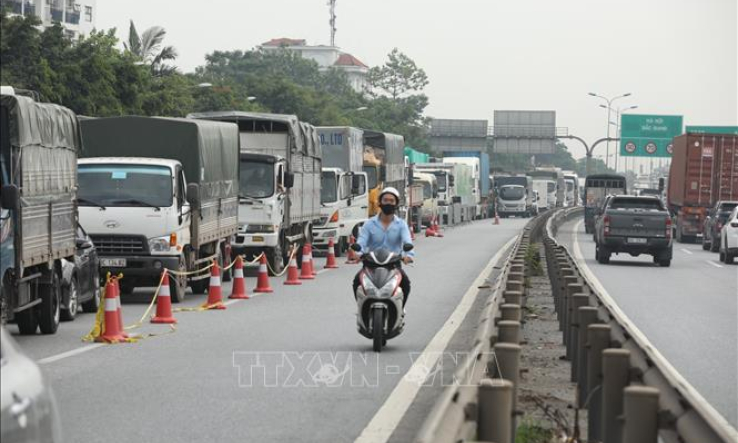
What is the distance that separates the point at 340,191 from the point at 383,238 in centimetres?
2409

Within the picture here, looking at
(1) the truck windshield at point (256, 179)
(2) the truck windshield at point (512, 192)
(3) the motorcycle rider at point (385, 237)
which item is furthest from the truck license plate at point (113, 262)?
(2) the truck windshield at point (512, 192)

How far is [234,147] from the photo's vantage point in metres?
28.2

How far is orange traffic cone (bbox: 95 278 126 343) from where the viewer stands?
619 inches

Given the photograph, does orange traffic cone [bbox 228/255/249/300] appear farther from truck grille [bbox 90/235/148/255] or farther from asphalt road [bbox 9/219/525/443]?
truck grille [bbox 90/235/148/255]

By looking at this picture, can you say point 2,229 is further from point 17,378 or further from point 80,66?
point 80,66

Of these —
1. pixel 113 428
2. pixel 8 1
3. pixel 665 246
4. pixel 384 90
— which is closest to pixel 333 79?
pixel 384 90

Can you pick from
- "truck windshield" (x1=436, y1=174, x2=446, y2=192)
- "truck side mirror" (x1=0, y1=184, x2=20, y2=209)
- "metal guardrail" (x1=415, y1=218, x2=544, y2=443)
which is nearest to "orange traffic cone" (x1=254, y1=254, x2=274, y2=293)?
"truck side mirror" (x1=0, y1=184, x2=20, y2=209)

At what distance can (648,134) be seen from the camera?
98.8 m

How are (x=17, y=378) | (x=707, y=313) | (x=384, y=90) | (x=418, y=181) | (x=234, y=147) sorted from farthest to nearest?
(x=384, y=90)
(x=418, y=181)
(x=234, y=147)
(x=707, y=313)
(x=17, y=378)

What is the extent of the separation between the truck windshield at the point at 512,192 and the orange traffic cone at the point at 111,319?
261 ft

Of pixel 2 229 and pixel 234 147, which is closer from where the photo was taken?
pixel 2 229

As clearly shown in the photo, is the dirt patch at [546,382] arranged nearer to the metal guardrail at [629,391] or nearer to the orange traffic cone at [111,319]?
the metal guardrail at [629,391]

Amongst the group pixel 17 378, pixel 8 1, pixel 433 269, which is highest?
pixel 8 1

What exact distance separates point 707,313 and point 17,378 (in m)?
17.6
